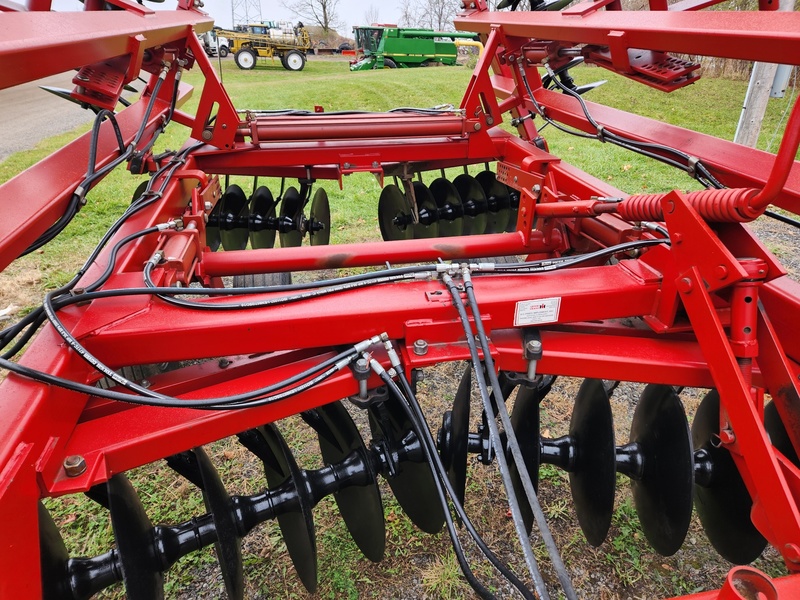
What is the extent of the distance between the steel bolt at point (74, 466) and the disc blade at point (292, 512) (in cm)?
56

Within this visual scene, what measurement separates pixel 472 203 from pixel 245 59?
74.3 feet

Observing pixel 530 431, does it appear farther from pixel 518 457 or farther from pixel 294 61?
pixel 294 61

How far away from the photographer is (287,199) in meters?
3.73

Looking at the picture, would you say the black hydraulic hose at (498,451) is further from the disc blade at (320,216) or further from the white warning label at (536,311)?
the disc blade at (320,216)

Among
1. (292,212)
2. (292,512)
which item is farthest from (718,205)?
(292,212)

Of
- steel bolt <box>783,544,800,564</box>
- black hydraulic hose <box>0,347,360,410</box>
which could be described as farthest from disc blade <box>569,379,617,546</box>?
black hydraulic hose <box>0,347,360,410</box>

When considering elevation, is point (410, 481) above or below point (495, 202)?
below

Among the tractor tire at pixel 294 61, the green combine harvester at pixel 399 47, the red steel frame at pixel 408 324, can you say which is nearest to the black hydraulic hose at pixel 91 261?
the red steel frame at pixel 408 324

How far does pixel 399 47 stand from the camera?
21484 mm

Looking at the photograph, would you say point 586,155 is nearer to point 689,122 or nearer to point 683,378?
point 689,122

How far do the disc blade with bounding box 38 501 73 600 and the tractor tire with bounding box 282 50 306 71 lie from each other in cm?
2427

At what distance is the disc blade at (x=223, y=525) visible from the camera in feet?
5.05

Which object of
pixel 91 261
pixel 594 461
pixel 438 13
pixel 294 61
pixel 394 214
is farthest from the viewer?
pixel 438 13

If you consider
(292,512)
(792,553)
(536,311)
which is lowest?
(292,512)
